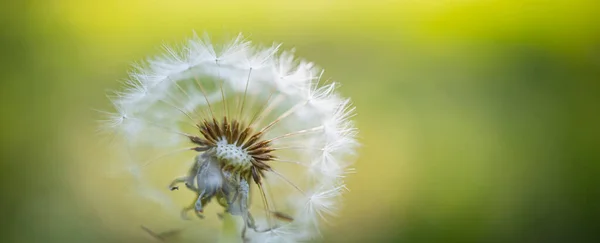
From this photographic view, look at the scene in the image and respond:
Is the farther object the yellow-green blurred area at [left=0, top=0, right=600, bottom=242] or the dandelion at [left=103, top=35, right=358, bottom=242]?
the yellow-green blurred area at [left=0, top=0, right=600, bottom=242]

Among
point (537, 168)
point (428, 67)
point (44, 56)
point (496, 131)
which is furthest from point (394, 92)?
point (44, 56)

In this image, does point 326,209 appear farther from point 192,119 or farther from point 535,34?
point 535,34

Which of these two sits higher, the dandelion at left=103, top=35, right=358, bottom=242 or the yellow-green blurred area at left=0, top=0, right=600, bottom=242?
the yellow-green blurred area at left=0, top=0, right=600, bottom=242

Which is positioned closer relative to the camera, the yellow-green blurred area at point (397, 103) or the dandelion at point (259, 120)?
the dandelion at point (259, 120)

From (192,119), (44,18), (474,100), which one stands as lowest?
(192,119)
